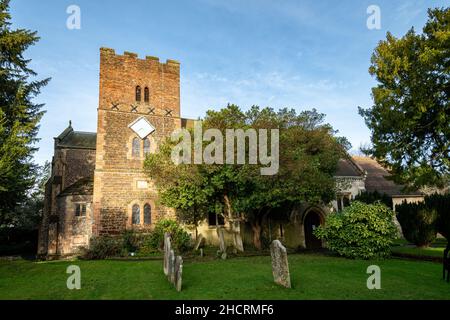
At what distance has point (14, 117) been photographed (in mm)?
17234

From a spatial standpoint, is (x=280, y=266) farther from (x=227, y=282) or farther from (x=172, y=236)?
(x=172, y=236)

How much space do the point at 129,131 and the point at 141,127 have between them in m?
0.91

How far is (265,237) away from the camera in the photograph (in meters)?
24.3

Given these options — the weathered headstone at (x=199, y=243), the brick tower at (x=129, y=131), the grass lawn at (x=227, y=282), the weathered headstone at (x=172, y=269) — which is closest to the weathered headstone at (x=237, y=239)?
the weathered headstone at (x=199, y=243)

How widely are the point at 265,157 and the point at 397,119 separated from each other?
9.36 m

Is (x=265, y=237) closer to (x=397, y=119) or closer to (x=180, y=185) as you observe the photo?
(x=180, y=185)

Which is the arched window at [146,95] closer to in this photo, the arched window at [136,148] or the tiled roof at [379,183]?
the arched window at [136,148]

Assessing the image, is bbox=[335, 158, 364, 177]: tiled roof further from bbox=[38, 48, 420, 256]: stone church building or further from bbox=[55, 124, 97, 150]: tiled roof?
bbox=[55, 124, 97, 150]: tiled roof

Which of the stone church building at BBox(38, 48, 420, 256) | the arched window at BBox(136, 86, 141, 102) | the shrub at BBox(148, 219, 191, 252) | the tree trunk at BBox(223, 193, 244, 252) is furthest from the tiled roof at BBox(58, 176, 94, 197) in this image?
the tree trunk at BBox(223, 193, 244, 252)

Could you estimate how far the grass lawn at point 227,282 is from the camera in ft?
28.7

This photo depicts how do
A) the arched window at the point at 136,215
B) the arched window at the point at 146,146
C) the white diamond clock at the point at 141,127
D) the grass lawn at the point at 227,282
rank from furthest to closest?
the arched window at the point at 146,146, the white diamond clock at the point at 141,127, the arched window at the point at 136,215, the grass lawn at the point at 227,282

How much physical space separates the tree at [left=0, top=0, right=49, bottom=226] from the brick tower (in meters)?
4.34

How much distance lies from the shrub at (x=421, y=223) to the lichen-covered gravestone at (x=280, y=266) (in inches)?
537
